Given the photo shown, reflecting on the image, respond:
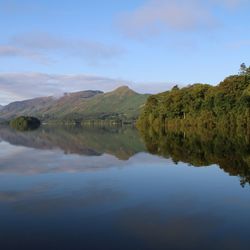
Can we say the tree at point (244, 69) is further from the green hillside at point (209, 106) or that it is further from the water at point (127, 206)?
the water at point (127, 206)

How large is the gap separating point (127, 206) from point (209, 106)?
8420 centimetres

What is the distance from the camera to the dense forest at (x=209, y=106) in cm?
9138

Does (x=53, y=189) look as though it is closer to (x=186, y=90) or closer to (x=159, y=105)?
(x=186, y=90)

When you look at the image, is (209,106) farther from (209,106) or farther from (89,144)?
(89,144)

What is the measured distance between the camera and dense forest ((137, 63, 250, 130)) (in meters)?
91.4

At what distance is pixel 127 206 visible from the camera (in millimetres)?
21047

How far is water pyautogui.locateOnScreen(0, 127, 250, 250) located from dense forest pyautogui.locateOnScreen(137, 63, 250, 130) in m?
55.5

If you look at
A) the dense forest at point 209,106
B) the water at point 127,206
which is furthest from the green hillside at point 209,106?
the water at point 127,206

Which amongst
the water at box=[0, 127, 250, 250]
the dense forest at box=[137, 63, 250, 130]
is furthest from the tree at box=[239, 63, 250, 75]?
the water at box=[0, 127, 250, 250]

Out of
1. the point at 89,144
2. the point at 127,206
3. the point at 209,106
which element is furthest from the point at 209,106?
the point at 127,206

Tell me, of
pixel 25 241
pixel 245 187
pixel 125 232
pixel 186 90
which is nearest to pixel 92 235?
pixel 125 232

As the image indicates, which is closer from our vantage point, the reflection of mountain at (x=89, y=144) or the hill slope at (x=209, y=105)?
the reflection of mountain at (x=89, y=144)

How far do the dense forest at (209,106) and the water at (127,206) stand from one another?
182 feet

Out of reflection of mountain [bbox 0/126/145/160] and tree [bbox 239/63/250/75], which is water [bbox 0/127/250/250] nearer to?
reflection of mountain [bbox 0/126/145/160]
